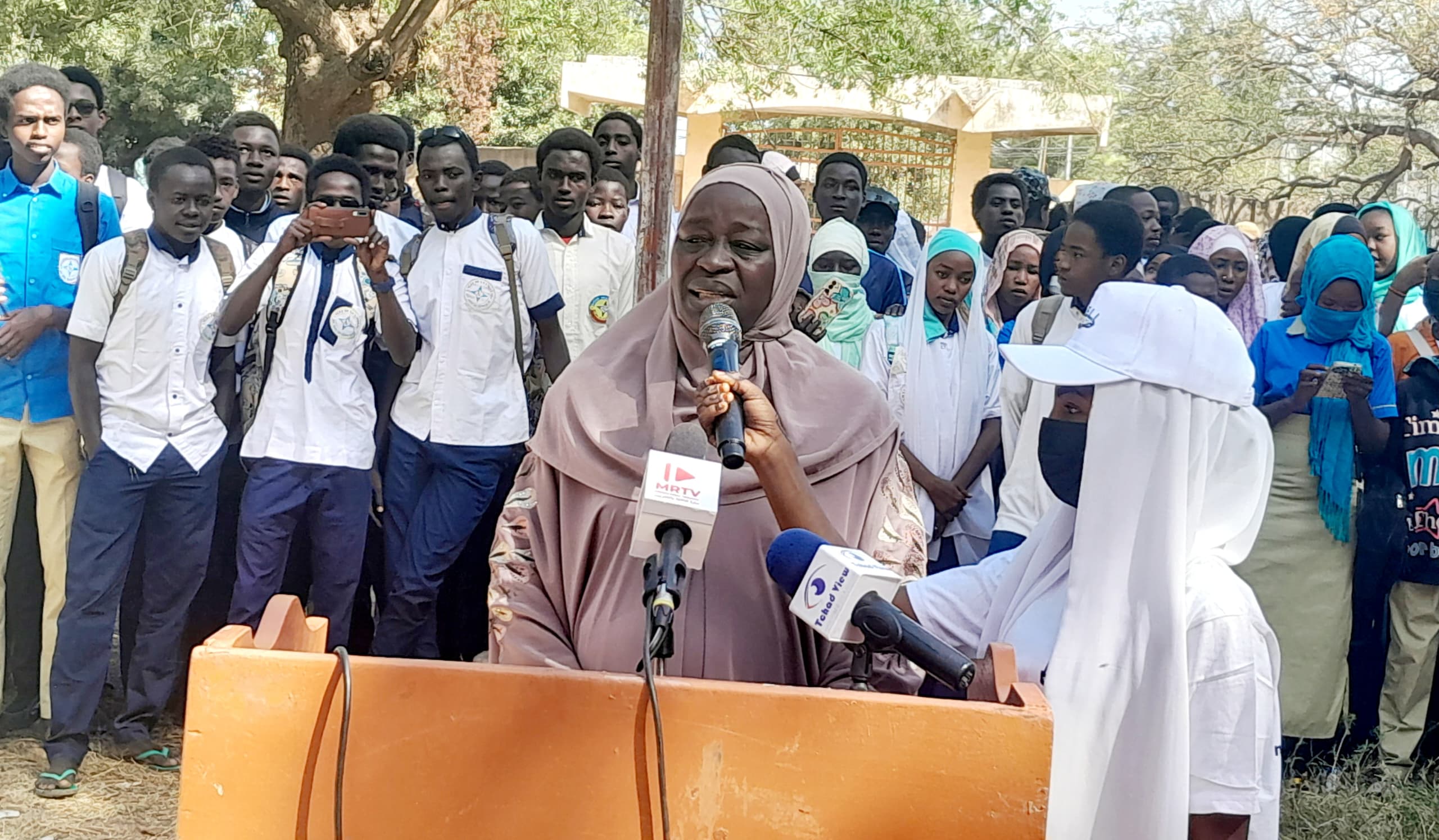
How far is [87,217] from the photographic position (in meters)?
5.02

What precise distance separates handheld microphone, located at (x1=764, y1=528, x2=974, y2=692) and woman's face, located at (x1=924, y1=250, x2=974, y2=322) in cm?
341

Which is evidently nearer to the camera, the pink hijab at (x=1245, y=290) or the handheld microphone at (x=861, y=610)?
the handheld microphone at (x=861, y=610)

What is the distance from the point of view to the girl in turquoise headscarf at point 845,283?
5.39 meters

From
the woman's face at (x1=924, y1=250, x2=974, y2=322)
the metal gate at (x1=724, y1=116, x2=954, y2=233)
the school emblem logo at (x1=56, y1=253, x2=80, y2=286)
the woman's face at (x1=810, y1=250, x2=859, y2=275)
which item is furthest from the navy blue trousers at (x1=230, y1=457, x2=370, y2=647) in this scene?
the metal gate at (x1=724, y1=116, x2=954, y2=233)

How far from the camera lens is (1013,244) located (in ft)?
19.6

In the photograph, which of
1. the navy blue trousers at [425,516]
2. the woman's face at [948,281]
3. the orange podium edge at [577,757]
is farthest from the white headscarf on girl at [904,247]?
the orange podium edge at [577,757]

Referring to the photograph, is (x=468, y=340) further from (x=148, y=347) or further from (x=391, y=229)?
(x=148, y=347)

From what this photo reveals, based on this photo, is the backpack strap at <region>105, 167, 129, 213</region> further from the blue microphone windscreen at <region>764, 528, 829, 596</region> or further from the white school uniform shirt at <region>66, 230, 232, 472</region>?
the blue microphone windscreen at <region>764, 528, 829, 596</region>

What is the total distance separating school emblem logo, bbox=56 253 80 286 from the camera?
4.92 m

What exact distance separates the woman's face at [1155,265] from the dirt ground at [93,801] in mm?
4603

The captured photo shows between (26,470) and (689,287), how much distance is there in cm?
349

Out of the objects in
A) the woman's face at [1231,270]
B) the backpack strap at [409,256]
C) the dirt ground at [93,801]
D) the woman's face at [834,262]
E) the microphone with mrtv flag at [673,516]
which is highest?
the woman's face at [1231,270]

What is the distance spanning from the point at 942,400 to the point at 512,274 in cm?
177

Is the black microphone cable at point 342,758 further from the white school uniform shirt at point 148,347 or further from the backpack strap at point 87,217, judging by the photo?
the backpack strap at point 87,217
